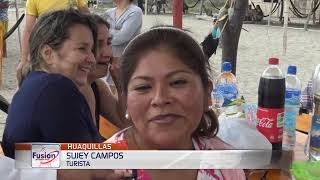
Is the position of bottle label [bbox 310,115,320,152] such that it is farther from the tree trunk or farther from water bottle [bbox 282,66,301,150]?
the tree trunk

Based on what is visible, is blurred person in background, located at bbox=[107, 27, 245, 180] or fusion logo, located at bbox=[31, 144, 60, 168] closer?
fusion logo, located at bbox=[31, 144, 60, 168]

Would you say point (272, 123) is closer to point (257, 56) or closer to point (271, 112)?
point (271, 112)

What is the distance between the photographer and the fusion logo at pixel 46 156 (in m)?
1.02

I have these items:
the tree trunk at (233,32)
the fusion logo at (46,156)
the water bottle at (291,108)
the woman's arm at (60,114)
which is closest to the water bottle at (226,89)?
the water bottle at (291,108)

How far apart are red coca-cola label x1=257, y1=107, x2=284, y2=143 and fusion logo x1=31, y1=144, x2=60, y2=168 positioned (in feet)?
2.56

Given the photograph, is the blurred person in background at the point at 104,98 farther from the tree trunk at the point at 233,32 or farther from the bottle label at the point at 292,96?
the tree trunk at the point at 233,32

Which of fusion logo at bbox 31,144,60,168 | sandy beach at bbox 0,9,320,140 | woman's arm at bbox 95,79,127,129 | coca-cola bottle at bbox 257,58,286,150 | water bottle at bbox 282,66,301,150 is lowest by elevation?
sandy beach at bbox 0,9,320,140

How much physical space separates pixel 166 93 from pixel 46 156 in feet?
1.09

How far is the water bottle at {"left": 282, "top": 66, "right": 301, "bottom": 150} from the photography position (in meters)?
1.95

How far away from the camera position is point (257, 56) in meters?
9.14

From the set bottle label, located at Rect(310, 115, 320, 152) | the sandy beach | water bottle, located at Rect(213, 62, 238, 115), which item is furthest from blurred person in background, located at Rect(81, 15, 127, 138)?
the sandy beach

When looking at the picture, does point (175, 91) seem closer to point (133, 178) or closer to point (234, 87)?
point (133, 178)

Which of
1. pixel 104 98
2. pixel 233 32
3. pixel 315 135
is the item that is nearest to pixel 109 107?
pixel 104 98

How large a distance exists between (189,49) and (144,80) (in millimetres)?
170
